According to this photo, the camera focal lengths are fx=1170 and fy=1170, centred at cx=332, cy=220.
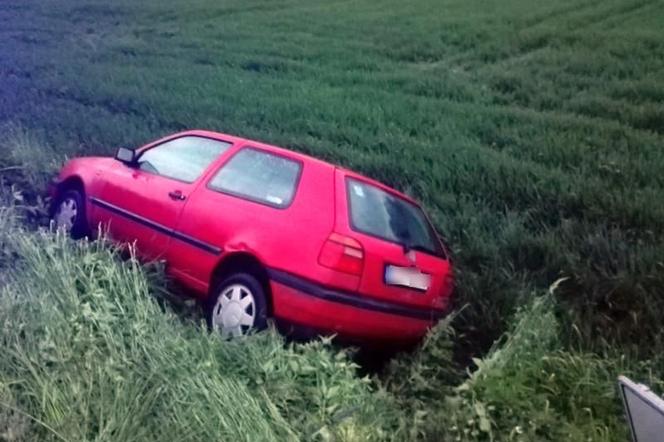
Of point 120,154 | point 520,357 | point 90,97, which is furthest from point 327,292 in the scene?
point 90,97

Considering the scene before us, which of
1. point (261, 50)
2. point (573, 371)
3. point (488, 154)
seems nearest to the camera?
point (573, 371)

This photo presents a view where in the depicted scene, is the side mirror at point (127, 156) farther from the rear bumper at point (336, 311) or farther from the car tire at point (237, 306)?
the rear bumper at point (336, 311)

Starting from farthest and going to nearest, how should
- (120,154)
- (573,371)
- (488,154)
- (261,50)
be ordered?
1. (261,50)
2. (120,154)
3. (488,154)
4. (573,371)

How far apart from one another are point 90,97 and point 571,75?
2.07m

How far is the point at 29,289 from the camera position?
4.22 meters

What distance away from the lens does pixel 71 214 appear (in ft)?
15.0

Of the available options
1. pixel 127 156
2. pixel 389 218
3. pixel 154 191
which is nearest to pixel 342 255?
pixel 389 218

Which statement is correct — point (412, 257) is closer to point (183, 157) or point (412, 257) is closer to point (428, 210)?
point (428, 210)

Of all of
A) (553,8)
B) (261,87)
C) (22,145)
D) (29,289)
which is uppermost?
(553,8)

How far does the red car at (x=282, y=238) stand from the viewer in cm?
376

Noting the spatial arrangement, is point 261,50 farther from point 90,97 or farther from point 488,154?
point 488,154

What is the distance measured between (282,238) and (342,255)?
0.22 m

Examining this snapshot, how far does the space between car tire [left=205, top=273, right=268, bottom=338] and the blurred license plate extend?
416 mm

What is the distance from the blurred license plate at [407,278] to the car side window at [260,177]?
1.41 ft
